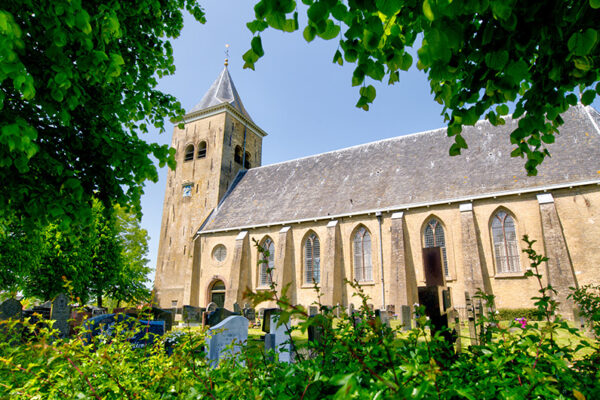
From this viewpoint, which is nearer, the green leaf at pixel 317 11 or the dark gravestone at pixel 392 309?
the green leaf at pixel 317 11

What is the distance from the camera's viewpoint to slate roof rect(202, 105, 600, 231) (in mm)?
17469

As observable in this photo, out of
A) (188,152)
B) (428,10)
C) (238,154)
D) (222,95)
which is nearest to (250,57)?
(428,10)

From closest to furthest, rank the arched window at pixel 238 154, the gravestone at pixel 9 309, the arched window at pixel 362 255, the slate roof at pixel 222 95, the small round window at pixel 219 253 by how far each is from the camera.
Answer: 1. the gravestone at pixel 9 309
2. the arched window at pixel 362 255
3. the small round window at pixel 219 253
4. the arched window at pixel 238 154
5. the slate roof at pixel 222 95

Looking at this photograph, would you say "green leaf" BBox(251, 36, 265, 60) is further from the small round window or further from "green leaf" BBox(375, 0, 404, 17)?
the small round window

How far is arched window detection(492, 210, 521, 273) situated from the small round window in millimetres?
17049

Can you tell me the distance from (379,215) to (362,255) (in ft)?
8.49

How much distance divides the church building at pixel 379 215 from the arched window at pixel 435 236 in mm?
59

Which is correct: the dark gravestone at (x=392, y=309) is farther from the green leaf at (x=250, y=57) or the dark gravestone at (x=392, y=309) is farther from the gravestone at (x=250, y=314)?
the green leaf at (x=250, y=57)

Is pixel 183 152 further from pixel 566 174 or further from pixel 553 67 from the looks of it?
pixel 553 67

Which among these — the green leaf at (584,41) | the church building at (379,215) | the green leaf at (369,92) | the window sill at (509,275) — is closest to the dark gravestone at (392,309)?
the church building at (379,215)

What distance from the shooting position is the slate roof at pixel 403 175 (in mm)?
17469

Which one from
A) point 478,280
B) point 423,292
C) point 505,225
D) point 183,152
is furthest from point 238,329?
point 183,152

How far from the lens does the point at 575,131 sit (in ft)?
60.2

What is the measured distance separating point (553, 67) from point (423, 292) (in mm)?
3264
